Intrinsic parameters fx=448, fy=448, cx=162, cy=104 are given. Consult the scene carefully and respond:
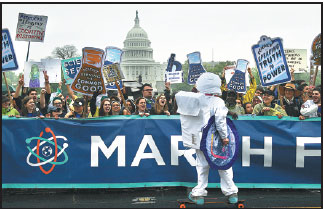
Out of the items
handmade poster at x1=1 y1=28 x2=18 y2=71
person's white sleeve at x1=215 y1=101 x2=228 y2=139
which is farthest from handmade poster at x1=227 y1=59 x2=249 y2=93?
person's white sleeve at x1=215 y1=101 x2=228 y2=139

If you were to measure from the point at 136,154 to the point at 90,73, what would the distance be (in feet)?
5.14

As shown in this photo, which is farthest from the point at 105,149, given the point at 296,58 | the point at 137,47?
the point at 137,47

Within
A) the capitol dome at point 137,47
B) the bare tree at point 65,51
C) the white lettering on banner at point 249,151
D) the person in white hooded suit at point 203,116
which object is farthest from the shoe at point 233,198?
the capitol dome at point 137,47

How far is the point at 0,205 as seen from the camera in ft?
21.1

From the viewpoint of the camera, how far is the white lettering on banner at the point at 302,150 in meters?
7.22

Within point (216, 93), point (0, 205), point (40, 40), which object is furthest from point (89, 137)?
point (40, 40)

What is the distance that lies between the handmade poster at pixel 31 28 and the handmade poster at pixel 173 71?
497cm

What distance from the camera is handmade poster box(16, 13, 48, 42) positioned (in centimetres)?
1120

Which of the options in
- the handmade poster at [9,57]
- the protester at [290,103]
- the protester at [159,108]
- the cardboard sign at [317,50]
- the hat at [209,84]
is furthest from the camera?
the handmade poster at [9,57]

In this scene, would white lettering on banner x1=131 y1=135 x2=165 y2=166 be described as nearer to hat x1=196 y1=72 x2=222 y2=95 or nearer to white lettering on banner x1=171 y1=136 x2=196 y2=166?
white lettering on banner x1=171 y1=136 x2=196 y2=166

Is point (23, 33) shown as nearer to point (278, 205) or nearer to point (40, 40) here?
point (40, 40)

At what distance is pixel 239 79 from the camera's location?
37.3 feet

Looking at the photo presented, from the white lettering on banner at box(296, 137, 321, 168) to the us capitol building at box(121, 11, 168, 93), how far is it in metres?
130

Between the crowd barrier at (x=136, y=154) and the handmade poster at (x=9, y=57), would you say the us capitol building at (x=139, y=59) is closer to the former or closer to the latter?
the handmade poster at (x=9, y=57)
